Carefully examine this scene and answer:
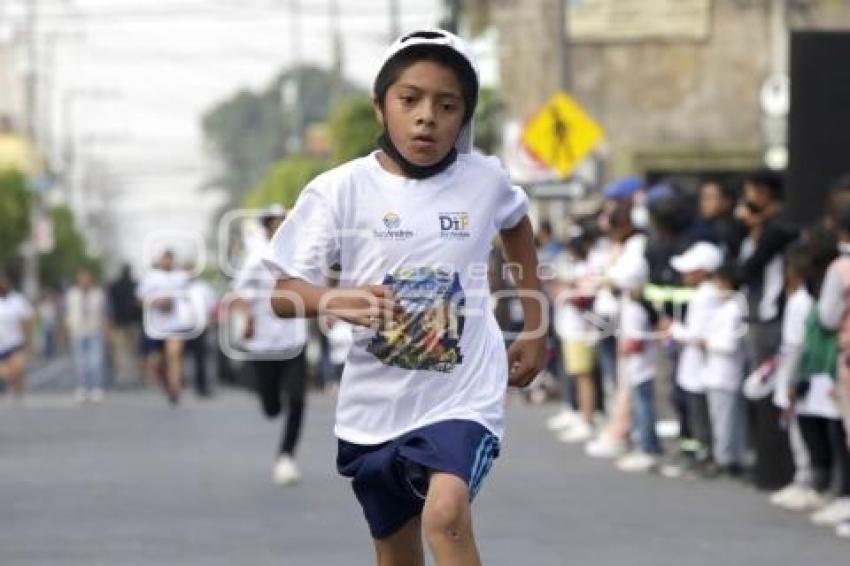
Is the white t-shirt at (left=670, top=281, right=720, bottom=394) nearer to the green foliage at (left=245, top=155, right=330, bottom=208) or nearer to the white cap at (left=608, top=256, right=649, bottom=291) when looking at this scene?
the white cap at (left=608, top=256, right=649, bottom=291)

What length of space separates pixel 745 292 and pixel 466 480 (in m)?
9.16

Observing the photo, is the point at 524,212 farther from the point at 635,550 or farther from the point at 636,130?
the point at 636,130

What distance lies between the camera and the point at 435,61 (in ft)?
24.9

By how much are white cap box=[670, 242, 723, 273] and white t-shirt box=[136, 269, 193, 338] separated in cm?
1414

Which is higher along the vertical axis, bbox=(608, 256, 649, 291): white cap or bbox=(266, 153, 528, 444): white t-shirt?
bbox=(266, 153, 528, 444): white t-shirt

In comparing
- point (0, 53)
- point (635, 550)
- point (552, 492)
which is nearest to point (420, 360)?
point (635, 550)

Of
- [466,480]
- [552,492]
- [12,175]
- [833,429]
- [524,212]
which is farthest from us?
[12,175]

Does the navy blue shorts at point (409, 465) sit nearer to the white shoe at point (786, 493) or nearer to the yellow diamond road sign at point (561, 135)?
the white shoe at point (786, 493)

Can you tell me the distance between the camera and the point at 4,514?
14836mm

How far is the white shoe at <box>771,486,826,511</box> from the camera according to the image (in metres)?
15.1

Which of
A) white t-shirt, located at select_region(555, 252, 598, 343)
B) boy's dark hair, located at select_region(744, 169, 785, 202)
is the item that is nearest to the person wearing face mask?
boy's dark hair, located at select_region(744, 169, 785, 202)

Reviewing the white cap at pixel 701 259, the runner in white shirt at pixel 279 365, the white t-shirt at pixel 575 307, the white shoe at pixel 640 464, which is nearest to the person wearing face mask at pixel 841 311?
the white cap at pixel 701 259

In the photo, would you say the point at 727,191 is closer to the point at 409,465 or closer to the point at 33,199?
the point at 409,465

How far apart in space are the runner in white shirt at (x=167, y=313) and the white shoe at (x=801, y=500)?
51.6 ft
